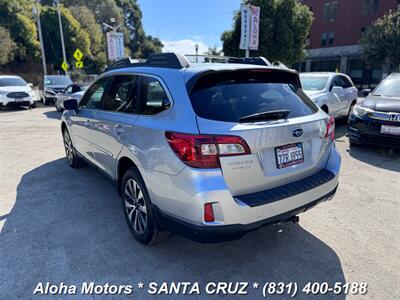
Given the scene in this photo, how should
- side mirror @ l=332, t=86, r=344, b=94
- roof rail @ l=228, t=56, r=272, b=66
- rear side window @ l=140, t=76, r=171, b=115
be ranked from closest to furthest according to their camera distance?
rear side window @ l=140, t=76, r=171, b=115 < roof rail @ l=228, t=56, r=272, b=66 < side mirror @ l=332, t=86, r=344, b=94

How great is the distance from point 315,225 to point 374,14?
40462mm

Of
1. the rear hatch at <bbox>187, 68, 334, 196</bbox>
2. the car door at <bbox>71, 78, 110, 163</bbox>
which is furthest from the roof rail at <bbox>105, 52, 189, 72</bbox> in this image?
the car door at <bbox>71, 78, 110, 163</bbox>

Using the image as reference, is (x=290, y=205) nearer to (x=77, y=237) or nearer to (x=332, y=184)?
(x=332, y=184)

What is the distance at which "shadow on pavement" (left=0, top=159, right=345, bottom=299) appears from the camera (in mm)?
2609

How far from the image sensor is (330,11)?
38.9 metres

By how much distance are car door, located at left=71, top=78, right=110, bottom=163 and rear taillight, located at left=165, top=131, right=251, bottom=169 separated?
7.08 feet

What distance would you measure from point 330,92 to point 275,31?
18598mm

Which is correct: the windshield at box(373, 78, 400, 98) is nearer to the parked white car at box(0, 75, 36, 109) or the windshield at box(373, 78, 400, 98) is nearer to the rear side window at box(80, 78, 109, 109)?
the rear side window at box(80, 78, 109, 109)

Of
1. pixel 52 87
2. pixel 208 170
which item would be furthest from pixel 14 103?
pixel 208 170

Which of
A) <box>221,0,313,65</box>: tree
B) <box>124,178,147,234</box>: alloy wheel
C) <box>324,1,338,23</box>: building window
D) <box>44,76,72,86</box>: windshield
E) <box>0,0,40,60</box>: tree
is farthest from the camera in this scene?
<box>324,1,338,23</box>: building window

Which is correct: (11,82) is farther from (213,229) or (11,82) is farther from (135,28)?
(135,28)

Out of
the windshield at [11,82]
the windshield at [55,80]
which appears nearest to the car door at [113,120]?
the windshield at [11,82]

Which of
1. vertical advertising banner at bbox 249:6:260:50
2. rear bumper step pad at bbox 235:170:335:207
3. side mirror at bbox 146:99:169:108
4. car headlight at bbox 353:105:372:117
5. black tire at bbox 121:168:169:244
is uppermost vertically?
vertical advertising banner at bbox 249:6:260:50

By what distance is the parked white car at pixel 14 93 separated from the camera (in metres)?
13.9
